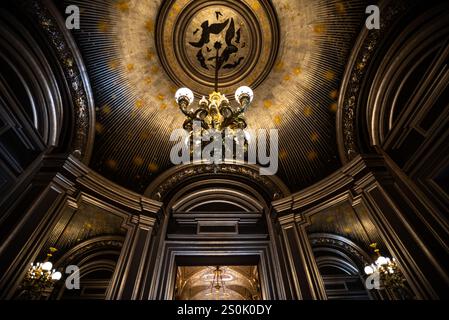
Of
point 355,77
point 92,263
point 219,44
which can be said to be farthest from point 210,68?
point 92,263

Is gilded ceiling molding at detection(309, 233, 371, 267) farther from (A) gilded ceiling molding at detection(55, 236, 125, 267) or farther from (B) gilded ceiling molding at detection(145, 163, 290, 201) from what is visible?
(A) gilded ceiling molding at detection(55, 236, 125, 267)

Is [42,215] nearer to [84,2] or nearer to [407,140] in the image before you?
[84,2]

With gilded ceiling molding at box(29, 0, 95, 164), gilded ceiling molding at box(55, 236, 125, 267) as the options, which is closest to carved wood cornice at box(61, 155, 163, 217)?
gilded ceiling molding at box(29, 0, 95, 164)

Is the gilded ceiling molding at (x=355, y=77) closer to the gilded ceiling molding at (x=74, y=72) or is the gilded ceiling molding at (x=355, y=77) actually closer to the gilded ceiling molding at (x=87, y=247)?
the gilded ceiling molding at (x=74, y=72)

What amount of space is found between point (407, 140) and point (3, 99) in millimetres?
7596

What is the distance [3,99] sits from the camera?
15.5 feet

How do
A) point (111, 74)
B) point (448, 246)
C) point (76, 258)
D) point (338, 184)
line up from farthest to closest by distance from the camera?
1. point (76, 258)
2. point (111, 74)
3. point (338, 184)
4. point (448, 246)

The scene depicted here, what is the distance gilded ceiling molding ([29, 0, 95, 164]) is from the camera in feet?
18.2

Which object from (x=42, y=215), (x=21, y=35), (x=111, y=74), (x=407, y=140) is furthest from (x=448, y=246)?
(x=21, y=35)

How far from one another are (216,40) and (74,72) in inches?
142

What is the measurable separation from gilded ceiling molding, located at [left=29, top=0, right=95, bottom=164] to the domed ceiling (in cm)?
24

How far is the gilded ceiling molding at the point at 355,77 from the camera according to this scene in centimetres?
571

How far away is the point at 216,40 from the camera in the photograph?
7.15 m

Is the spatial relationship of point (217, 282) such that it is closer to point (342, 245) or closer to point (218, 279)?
point (218, 279)
